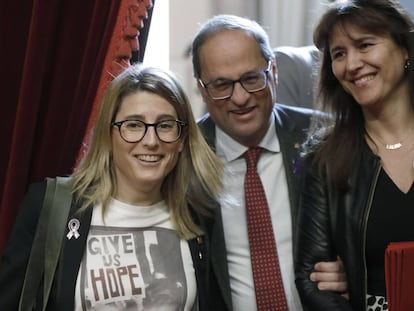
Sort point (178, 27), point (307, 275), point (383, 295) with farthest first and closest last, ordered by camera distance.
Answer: point (178, 27) < point (307, 275) < point (383, 295)

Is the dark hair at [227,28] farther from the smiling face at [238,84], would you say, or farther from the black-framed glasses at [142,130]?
the black-framed glasses at [142,130]

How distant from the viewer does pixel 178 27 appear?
2.40 m

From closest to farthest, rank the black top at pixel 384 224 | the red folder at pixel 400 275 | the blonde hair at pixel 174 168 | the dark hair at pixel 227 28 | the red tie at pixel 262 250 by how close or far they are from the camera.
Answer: the red folder at pixel 400 275, the black top at pixel 384 224, the blonde hair at pixel 174 168, the red tie at pixel 262 250, the dark hair at pixel 227 28

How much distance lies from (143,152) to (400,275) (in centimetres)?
66

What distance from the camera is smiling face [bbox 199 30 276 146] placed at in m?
1.80

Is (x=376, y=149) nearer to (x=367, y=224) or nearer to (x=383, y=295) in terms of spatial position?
(x=367, y=224)

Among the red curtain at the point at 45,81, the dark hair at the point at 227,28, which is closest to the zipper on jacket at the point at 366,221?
the dark hair at the point at 227,28

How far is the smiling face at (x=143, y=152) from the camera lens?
1.58 metres

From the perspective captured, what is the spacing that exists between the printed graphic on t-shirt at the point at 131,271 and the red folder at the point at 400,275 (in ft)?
1.73

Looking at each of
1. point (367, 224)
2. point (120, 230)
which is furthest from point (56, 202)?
point (367, 224)

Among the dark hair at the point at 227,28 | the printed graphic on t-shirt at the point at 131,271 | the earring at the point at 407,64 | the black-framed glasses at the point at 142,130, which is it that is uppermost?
the dark hair at the point at 227,28

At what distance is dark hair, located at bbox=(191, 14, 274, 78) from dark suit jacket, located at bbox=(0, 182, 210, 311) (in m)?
0.60

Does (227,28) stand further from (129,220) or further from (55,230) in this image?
(55,230)

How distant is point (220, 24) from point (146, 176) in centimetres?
56
